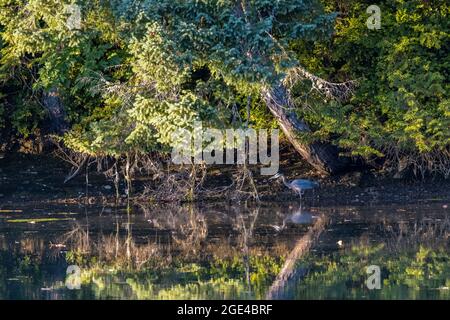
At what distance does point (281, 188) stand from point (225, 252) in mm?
5353

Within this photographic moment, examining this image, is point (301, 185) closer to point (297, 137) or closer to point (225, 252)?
point (297, 137)

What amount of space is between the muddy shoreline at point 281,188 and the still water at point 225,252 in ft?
2.10

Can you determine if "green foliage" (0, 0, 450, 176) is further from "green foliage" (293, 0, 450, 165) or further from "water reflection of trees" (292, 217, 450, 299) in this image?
"water reflection of trees" (292, 217, 450, 299)

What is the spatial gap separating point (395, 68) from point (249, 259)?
6287 mm

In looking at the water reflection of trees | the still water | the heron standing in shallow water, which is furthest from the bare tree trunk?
the water reflection of trees

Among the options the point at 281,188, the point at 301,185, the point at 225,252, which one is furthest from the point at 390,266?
the point at 281,188

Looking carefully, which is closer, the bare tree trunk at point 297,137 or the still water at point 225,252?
the still water at point 225,252

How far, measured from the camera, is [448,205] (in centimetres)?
1745

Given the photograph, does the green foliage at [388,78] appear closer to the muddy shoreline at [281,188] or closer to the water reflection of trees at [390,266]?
the muddy shoreline at [281,188]

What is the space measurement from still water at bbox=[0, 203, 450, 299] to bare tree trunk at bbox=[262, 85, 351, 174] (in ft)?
5.11

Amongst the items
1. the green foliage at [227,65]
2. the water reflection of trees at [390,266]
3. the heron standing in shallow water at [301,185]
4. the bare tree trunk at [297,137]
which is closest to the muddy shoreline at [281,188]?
the heron standing in shallow water at [301,185]

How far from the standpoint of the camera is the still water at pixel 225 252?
→ 11508mm
